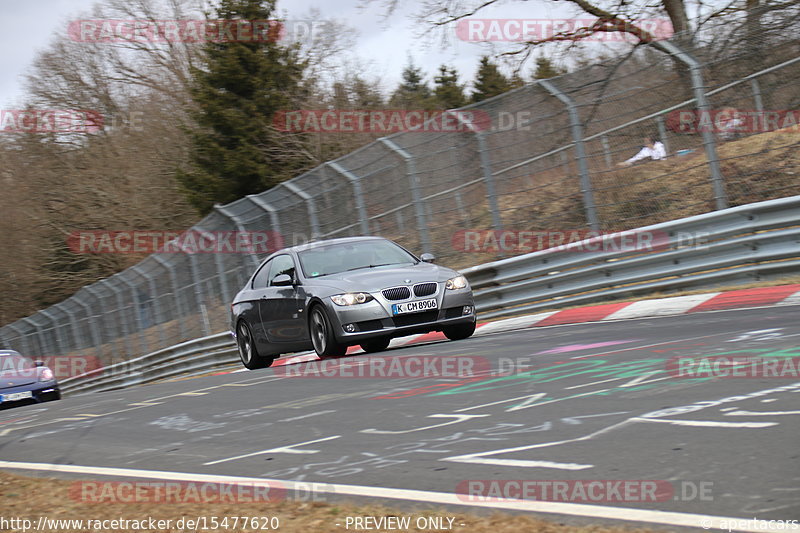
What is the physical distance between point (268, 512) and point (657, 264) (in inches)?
379

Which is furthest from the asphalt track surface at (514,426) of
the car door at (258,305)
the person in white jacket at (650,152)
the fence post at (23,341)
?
the fence post at (23,341)

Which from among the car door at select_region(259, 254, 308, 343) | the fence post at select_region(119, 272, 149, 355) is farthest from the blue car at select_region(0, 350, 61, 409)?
the fence post at select_region(119, 272, 149, 355)

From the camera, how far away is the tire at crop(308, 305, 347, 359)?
11729 mm

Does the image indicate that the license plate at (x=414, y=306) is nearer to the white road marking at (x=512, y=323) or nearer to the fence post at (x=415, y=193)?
the white road marking at (x=512, y=323)

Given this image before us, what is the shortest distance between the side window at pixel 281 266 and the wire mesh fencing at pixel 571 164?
3114mm

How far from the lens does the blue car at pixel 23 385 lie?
1802 centimetres

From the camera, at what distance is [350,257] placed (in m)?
12.8

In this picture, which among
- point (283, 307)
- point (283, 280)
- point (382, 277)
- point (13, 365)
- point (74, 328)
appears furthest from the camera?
point (74, 328)

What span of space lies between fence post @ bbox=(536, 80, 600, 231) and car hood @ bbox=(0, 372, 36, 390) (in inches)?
411

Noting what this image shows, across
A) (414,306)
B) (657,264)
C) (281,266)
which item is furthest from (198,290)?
(657,264)

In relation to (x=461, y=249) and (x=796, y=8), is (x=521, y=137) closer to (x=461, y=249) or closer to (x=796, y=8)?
(x=461, y=249)

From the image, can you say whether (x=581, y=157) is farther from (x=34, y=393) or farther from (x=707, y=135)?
(x=34, y=393)

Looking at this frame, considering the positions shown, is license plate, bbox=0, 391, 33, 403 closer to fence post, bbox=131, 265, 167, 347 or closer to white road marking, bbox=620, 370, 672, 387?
fence post, bbox=131, 265, 167, 347

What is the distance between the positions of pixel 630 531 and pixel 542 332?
828 centimetres
